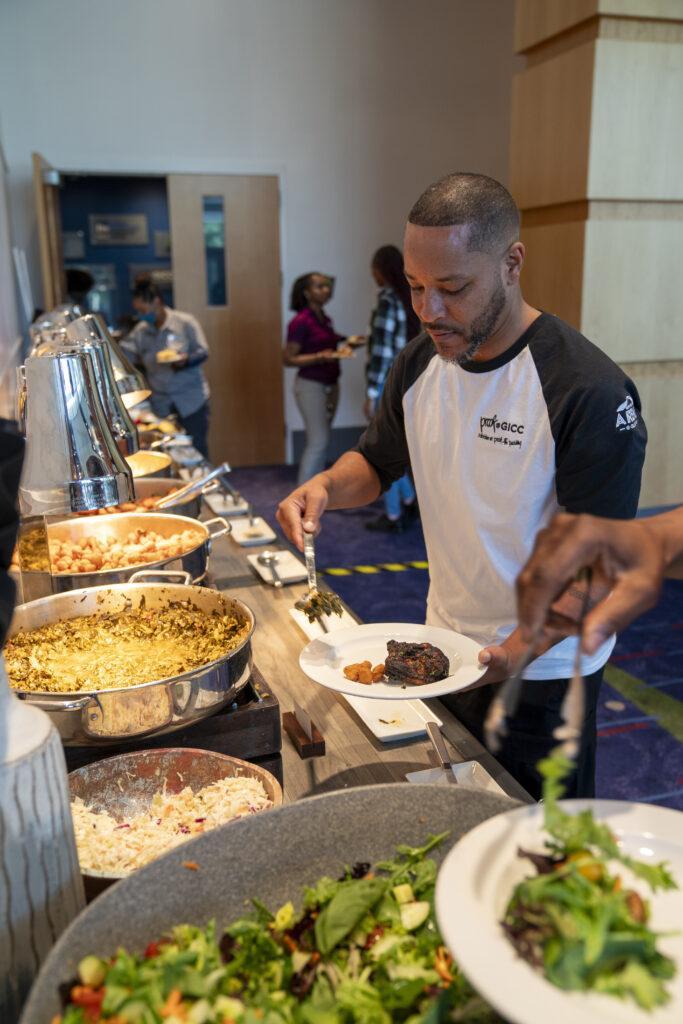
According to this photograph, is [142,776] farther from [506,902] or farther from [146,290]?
[146,290]

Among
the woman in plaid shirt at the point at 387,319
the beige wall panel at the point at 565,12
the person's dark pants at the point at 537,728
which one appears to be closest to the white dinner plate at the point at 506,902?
the person's dark pants at the point at 537,728

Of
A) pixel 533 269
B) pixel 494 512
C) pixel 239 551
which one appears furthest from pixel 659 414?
pixel 494 512

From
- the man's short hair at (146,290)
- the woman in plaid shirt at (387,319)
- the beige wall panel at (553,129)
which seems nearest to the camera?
the beige wall panel at (553,129)

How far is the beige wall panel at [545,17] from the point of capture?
3293mm

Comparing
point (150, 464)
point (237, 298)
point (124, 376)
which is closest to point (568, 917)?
point (124, 376)

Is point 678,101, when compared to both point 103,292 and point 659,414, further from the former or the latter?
point 103,292

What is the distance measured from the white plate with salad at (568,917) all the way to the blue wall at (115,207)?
7695 mm

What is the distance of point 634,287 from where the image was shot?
3.58 metres

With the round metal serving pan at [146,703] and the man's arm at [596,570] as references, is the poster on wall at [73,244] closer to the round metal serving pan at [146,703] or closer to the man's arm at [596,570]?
the round metal serving pan at [146,703]

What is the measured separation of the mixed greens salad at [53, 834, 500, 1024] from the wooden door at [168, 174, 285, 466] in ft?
21.2

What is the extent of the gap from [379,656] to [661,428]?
114 inches

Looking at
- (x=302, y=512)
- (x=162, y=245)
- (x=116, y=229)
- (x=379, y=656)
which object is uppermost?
(x=116, y=229)

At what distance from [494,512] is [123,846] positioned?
0.85m

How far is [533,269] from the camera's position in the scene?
12.5 ft
